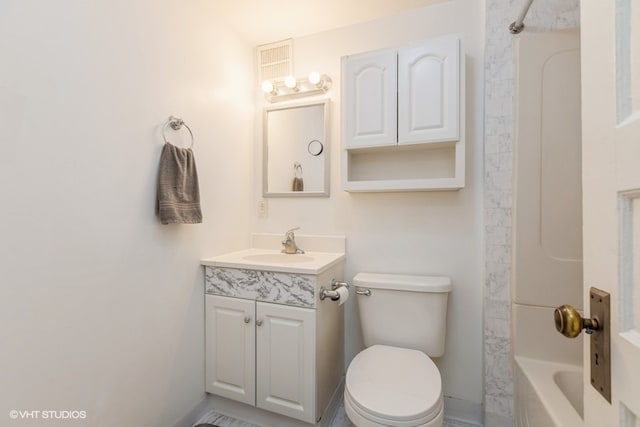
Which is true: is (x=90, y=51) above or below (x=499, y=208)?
above

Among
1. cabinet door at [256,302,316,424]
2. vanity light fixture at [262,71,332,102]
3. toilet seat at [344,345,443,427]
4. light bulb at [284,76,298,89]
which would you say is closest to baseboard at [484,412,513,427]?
toilet seat at [344,345,443,427]

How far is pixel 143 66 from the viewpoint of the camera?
1.22m

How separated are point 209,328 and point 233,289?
0.27 meters

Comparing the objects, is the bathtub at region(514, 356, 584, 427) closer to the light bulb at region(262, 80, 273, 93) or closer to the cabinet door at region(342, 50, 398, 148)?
the cabinet door at region(342, 50, 398, 148)

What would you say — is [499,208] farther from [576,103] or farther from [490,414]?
[490,414]

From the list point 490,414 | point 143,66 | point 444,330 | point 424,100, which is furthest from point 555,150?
point 143,66

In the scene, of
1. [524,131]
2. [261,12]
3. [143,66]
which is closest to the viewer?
[143,66]

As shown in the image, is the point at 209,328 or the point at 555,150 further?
the point at 209,328

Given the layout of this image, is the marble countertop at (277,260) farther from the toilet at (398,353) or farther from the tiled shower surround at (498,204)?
the tiled shower surround at (498,204)

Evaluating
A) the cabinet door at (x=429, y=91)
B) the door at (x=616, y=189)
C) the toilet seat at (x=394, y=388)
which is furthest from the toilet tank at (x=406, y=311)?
the door at (x=616, y=189)

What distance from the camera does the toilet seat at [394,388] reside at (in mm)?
961

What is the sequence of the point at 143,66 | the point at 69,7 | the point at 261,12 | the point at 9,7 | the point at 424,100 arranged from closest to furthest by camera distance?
the point at 9,7 < the point at 69,7 < the point at 143,66 < the point at 424,100 < the point at 261,12

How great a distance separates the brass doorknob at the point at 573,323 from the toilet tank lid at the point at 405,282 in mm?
895

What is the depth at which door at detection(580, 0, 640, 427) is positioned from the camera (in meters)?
0.42
